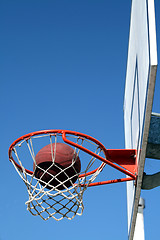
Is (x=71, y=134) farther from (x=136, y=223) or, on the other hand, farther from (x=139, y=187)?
(x=136, y=223)

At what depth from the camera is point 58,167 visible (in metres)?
4.84

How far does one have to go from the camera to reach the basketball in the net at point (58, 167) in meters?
4.85

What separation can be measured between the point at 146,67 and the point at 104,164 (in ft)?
4.80

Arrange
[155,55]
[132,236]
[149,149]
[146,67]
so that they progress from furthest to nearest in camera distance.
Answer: [132,236] → [149,149] → [146,67] → [155,55]

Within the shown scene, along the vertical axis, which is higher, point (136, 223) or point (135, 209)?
point (135, 209)

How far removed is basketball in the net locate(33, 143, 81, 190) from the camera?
191 inches

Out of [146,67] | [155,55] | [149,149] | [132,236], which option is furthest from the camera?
[132,236]

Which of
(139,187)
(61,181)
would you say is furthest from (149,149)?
(61,181)

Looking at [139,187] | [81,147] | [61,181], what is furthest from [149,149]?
[61,181]

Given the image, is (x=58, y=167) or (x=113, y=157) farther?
(x=113, y=157)

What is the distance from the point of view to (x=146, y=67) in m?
4.21

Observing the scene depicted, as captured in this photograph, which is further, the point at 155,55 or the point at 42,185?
the point at 42,185

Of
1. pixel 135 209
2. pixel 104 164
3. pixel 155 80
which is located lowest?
pixel 135 209

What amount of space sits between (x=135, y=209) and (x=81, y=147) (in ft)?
3.02
